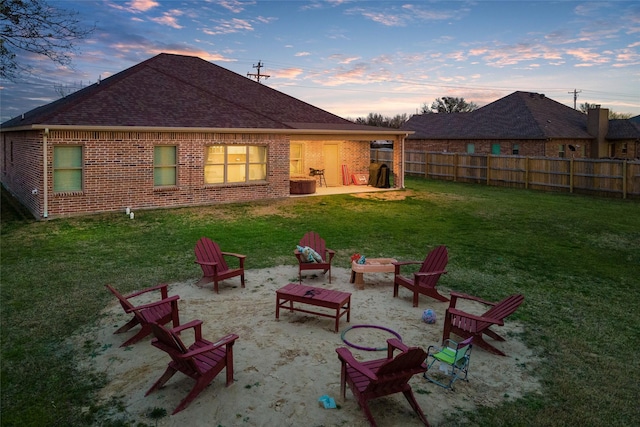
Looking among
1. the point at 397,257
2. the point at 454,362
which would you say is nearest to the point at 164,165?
the point at 397,257

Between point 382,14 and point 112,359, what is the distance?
18454 millimetres

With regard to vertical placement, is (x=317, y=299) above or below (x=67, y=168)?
below

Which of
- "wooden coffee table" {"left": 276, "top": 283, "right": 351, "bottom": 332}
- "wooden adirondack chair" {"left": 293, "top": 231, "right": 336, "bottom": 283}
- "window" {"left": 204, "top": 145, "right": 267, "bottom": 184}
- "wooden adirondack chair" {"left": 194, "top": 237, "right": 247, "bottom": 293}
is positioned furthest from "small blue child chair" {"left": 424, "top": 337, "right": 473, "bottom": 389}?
"window" {"left": 204, "top": 145, "right": 267, "bottom": 184}

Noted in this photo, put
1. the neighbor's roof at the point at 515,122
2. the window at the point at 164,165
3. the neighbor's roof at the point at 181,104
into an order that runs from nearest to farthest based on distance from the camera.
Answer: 1. the neighbor's roof at the point at 181,104
2. the window at the point at 164,165
3. the neighbor's roof at the point at 515,122

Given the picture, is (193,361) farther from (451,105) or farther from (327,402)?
(451,105)

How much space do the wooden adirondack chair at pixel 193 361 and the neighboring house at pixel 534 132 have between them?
31605 millimetres

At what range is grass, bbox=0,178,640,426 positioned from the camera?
498 cm

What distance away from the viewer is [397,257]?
36.3 ft

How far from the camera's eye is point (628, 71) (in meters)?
24.1

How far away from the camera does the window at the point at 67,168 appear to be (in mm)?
15492

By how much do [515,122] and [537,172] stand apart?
10721mm

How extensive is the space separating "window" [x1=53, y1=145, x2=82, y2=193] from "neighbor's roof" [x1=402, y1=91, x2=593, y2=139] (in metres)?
28.3

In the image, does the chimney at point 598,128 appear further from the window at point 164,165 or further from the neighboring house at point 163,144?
the window at point 164,165

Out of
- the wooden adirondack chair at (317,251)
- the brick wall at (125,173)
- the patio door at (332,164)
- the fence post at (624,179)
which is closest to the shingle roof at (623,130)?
the fence post at (624,179)
